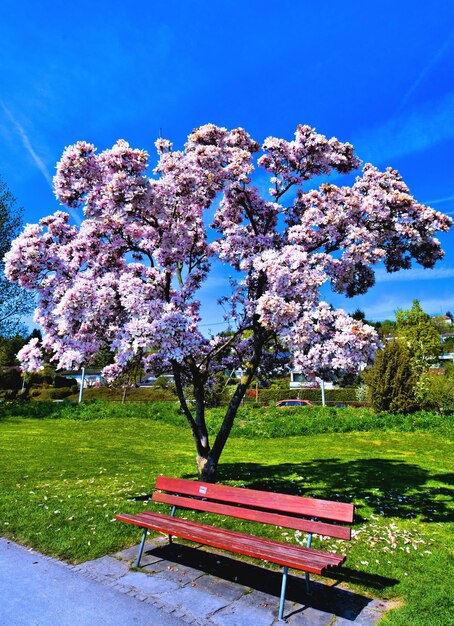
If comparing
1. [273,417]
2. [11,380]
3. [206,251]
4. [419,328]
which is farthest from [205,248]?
[11,380]

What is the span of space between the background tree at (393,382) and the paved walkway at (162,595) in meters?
20.3

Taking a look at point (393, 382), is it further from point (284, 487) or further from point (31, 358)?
point (31, 358)

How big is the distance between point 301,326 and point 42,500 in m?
6.17

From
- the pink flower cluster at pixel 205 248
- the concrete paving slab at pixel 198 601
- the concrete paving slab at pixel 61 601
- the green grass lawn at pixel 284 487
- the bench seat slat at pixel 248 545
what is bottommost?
the concrete paving slab at pixel 61 601

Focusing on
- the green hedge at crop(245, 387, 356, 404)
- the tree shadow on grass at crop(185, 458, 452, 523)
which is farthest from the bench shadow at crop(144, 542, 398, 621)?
the green hedge at crop(245, 387, 356, 404)

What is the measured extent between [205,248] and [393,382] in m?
17.5

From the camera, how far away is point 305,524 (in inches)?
219

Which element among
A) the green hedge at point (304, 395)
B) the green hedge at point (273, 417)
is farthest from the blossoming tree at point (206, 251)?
the green hedge at point (304, 395)

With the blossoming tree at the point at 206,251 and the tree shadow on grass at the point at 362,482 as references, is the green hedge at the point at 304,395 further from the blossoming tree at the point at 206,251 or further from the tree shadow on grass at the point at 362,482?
the blossoming tree at the point at 206,251

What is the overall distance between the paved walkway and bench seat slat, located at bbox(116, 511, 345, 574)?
0.53 meters

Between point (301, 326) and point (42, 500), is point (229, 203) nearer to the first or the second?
point (301, 326)

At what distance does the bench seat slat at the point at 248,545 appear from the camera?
481 centimetres

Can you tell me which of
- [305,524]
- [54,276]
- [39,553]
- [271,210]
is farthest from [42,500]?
[271,210]

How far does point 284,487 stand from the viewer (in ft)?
35.2
